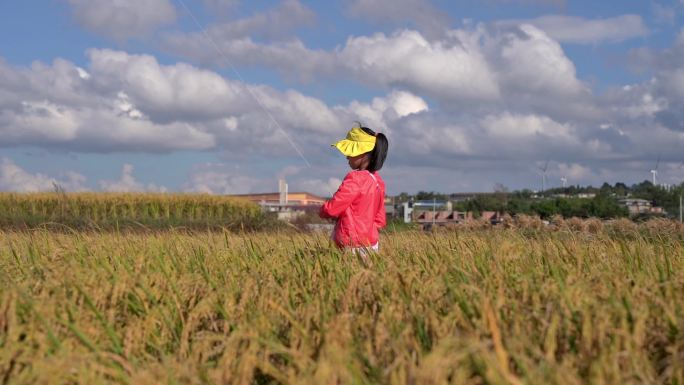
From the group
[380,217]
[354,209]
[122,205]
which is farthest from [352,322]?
[122,205]

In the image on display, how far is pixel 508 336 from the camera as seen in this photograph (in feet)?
10.4

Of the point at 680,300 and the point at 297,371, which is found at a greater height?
the point at 680,300

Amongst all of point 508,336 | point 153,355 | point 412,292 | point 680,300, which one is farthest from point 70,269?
point 680,300

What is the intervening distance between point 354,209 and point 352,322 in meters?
3.04

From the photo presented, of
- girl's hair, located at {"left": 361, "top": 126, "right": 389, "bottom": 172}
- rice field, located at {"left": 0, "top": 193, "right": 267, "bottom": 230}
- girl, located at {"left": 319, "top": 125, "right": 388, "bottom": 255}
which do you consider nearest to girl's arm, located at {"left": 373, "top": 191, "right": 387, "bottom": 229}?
girl, located at {"left": 319, "top": 125, "right": 388, "bottom": 255}

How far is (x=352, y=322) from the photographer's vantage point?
369 cm

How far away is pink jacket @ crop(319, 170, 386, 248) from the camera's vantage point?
6547 mm

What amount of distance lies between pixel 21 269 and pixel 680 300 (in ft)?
13.1

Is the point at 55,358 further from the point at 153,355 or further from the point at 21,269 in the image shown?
the point at 21,269

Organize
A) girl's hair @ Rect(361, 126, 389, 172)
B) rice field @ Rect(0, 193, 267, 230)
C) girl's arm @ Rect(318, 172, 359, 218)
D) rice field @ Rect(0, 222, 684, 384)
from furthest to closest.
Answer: rice field @ Rect(0, 193, 267, 230) → girl's hair @ Rect(361, 126, 389, 172) → girl's arm @ Rect(318, 172, 359, 218) → rice field @ Rect(0, 222, 684, 384)

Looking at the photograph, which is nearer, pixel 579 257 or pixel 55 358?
pixel 55 358

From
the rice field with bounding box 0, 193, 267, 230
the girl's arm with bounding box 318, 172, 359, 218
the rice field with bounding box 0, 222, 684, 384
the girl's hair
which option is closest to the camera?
the rice field with bounding box 0, 222, 684, 384

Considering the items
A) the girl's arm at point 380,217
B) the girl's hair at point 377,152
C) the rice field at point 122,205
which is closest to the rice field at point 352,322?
the girl's arm at point 380,217

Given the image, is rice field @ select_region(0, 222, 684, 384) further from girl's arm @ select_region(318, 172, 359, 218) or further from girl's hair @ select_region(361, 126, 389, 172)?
girl's hair @ select_region(361, 126, 389, 172)
